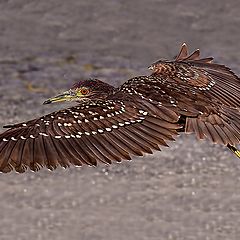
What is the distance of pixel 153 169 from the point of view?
1181 centimetres

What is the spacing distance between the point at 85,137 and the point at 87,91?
4.53 ft

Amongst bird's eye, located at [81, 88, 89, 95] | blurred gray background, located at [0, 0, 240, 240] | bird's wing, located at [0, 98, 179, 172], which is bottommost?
blurred gray background, located at [0, 0, 240, 240]

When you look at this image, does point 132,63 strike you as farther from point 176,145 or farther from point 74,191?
point 74,191

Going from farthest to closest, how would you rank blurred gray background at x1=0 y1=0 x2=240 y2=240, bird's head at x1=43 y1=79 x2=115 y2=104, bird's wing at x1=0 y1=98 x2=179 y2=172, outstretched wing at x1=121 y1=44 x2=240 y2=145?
blurred gray background at x1=0 y1=0 x2=240 y2=240, bird's head at x1=43 y1=79 x2=115 y2=104, outstretched wing at x1=121 y1=44 x2=240 y2=145, bird's wing at x1=0 y1=98 x2=179 y2=172

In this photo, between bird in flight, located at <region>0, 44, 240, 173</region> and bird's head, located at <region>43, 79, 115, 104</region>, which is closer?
bird in flight, located at <region>0, 44, 240, 173</region>

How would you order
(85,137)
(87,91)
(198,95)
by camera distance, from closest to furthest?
(85,137) < (198,95) < (87,91)

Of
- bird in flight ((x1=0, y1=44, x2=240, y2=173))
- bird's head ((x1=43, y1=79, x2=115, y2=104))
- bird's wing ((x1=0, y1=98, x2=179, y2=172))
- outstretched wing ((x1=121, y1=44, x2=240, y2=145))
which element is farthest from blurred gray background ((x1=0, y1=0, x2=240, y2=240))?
bird's wing ((x1=0, y1=98, x2=179, y2=172))

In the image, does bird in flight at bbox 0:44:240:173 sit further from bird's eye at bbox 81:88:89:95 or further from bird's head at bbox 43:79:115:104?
bird's eye at bbox 81:88:89:95

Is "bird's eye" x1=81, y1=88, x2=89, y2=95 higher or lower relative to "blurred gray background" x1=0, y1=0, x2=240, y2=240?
higher

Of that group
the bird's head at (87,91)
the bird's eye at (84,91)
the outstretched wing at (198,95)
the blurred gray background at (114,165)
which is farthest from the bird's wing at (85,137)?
the blurred gray background at (114,165)

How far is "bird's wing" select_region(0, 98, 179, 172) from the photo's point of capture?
770 cm

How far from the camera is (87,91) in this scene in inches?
365

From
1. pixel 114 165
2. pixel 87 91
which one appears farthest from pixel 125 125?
pixel 114 165

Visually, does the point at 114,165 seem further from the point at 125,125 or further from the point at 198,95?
the point at 125,125
